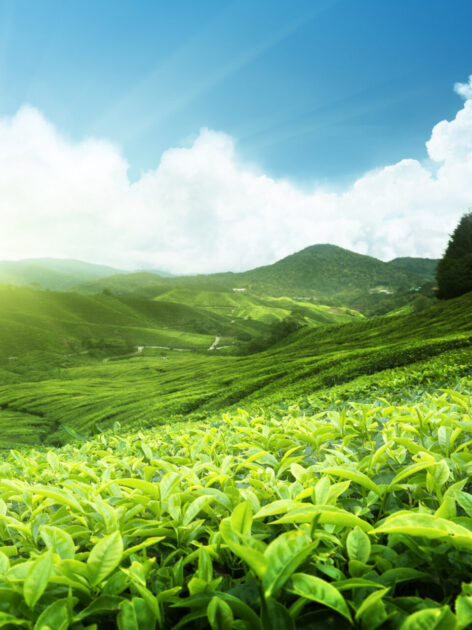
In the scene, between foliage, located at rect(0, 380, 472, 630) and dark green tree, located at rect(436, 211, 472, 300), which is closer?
foliage, located at rect(0, 380, 472, 630)

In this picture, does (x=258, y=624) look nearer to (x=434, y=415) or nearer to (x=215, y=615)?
(x=215, y=615)

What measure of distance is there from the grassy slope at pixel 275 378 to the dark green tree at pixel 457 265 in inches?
569

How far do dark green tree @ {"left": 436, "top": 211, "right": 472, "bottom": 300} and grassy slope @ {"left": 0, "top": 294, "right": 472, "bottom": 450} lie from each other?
14459 mm

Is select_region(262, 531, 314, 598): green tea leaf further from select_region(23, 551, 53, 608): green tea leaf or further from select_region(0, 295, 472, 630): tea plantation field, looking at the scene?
select_region(23, 551, 53, 608): green tea leaf

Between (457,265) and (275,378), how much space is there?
2013 inches

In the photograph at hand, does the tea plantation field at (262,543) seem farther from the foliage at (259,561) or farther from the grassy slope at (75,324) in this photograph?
the grassy slope at (75,324)

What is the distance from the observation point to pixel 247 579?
158 cm

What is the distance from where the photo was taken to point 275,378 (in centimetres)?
3045

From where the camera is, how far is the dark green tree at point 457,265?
60.1 m

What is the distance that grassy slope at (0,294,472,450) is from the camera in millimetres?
22531

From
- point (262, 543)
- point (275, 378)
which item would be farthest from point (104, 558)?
point (275, 378)

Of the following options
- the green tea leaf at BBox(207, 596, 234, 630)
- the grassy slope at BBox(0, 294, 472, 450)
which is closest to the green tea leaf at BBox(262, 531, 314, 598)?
the green tea leaf at BBox(207, 596, 234, 630)

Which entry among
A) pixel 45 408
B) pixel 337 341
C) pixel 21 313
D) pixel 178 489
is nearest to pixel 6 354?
pixel 21 313

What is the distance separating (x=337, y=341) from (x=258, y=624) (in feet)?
173
